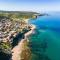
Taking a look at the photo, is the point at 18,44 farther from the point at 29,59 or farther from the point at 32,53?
the point at 29,59

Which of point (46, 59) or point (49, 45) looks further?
point (49, 45)

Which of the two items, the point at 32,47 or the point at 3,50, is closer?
the point at 3,50

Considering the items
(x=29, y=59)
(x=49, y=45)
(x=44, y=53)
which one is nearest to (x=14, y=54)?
(x=29, y=59)

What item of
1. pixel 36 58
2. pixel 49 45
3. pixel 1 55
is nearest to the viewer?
pixel 1 55

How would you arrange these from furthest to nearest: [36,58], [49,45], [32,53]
→ [49,45] → [32,53] → [36,58]

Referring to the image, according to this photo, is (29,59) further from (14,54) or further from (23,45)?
(23,45)

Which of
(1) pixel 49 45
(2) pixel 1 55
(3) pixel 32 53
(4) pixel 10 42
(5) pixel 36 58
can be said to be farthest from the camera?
(1) pixel 49 45

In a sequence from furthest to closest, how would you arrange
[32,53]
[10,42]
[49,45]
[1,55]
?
[49,45] < [10,42] < [32,53] < [1,55]

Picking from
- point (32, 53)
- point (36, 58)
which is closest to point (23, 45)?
point (32, 53)
